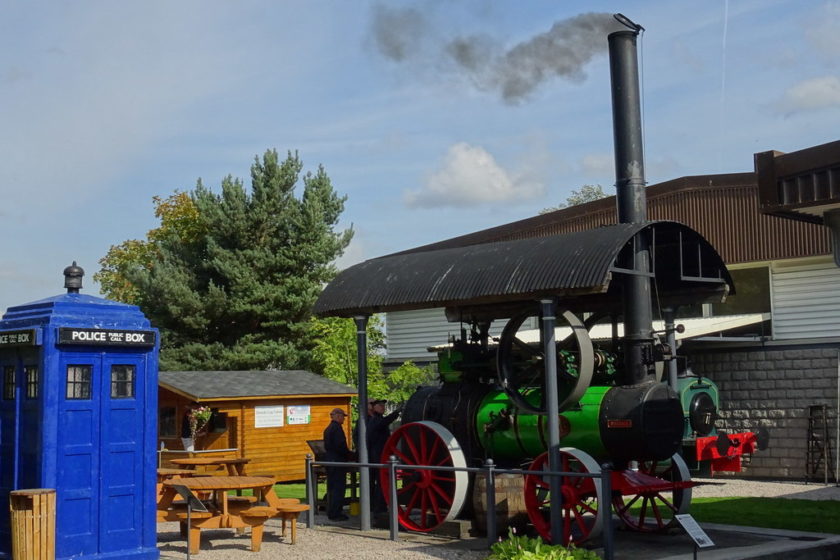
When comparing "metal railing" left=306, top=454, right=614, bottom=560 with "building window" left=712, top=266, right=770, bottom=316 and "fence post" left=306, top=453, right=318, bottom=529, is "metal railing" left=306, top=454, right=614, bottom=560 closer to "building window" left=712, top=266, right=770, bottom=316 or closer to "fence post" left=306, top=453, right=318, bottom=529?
"fence post" left=306, top=453, right=318, bottom=529

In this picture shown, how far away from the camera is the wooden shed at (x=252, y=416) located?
2102 centimetres

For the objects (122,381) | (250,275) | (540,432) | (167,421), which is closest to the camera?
(122,381)

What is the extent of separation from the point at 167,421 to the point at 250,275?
396 inches

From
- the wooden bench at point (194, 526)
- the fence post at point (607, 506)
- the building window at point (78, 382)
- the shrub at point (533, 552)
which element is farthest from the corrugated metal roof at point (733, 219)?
the building window at point (78, 382)

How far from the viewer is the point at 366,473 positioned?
44.1ft

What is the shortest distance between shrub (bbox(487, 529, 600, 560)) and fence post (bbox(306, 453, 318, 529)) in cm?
423

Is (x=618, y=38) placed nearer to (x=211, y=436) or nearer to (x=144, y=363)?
(x=144, y=363)

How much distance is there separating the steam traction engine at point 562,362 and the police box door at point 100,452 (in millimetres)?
3951

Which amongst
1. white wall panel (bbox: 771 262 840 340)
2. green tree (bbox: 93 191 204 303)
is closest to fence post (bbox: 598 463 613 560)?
white wall panel (bbox: 771 262 840 340)

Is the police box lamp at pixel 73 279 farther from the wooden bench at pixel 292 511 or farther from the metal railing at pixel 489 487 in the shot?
the metal railing at pixel 489 487

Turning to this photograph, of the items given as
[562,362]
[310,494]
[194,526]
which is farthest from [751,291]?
[194,526]

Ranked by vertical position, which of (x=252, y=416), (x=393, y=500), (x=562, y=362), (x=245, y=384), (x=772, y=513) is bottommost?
(x=772, y=513)

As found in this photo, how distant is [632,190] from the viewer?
1263 centimetres

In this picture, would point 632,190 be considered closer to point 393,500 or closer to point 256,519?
point 393,500
